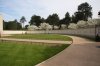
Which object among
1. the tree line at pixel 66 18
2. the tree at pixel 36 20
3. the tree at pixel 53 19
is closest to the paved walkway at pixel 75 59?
the tree line at pixel 66 18

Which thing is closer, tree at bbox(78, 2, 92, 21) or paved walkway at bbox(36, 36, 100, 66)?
paved walkway at bbox(36, 36, 100, 66)

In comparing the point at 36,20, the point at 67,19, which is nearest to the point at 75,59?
the point at 67,19

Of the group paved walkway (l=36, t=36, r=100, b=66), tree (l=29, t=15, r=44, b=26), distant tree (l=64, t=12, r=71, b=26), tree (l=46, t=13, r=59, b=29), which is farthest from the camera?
tree (l=29, t=15, r=44, b=26)

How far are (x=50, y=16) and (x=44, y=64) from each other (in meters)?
102

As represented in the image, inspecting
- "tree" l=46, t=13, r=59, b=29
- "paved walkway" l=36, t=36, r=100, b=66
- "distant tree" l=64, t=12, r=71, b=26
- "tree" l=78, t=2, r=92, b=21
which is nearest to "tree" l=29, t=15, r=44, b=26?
"tree" l=46, t=13, r=59, b=29

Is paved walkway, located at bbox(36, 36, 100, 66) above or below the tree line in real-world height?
below

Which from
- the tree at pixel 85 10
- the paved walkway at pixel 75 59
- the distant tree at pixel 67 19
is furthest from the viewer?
the distant tree at pixel 67 19

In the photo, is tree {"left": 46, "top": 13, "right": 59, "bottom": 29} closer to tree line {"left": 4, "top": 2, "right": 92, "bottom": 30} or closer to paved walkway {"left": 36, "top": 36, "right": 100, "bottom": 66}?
tree line {"left": 4, "top": 2, "right": 92, "bottom": 30}

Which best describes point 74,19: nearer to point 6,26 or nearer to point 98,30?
point 6,26

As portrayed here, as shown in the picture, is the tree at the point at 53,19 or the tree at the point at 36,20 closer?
the tree at the point at 53,19

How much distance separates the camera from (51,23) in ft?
366

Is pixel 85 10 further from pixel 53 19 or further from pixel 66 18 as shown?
pixel 53 19

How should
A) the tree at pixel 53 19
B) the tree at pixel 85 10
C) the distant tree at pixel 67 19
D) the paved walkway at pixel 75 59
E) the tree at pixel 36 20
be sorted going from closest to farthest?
the paved walkway at pixel 75 59
the tree at pixel 85 10
the distant tree at pixel 67 19
the tree at pixel 53 19
the tree at pixel 36 20

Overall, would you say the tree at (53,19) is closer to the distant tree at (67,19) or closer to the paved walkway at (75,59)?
the distant tree at (67,19)
